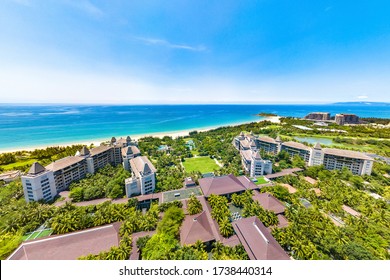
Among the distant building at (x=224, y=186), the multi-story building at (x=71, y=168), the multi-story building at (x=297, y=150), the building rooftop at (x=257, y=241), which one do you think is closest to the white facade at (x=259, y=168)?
the distant building at (x=224, y=186)

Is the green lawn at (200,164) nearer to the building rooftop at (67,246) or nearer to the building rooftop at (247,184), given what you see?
the building rooftop at (247,184)

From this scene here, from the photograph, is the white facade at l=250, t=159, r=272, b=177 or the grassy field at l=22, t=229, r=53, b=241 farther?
the white facade at l=250, t=159, r=272, b=177

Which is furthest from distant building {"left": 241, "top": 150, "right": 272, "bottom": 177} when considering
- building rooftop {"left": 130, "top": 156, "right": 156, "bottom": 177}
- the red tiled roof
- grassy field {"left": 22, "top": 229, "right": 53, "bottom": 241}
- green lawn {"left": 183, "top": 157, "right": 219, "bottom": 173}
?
grassy field {"left": 22, "top": 229, "right": 53, "bottom": 241}

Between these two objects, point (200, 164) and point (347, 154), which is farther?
point (200, 164)

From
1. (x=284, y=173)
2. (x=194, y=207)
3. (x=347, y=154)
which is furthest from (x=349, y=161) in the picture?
(x=194, y=207)

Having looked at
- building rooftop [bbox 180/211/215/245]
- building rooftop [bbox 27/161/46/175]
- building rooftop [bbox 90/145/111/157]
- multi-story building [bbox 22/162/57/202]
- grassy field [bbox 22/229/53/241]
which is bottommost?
grassy field [bbox 22/229/53/241]

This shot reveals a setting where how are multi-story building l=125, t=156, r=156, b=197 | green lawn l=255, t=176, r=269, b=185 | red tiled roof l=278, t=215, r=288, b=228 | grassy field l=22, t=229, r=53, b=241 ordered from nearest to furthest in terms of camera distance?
1. grassy field l=22, t=229, r=53, b=241
2. red tiled roof l=278, t=215, r=288, b=228
3. multi-story building l=125, t=156, r=156, b=197
4. green lawn l=255, t=176, r=269, b=185

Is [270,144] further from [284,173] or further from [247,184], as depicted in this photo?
[247,184]

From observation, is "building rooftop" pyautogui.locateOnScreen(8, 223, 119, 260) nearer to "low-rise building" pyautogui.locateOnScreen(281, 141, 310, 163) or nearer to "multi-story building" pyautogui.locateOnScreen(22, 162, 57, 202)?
"multi-story building" pyautogui.locateOnScreen(22, 162, 57, 202)
